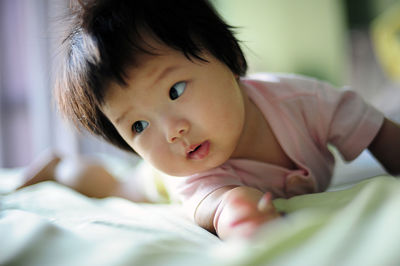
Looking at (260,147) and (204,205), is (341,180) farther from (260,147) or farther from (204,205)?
(204,205)

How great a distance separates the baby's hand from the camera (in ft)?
1.54

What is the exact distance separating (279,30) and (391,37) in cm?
85

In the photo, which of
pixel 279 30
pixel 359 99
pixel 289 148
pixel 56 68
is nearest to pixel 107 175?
pixel 56 68

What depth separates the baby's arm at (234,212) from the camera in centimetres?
47

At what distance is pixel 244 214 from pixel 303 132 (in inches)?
14.0

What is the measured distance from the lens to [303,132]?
80 cm

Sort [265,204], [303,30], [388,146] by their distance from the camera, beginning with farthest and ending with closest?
1. [303,30]
2. [388,146]
3. [265,204]

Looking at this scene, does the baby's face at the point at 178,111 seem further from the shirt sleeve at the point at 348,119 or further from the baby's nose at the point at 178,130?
the shirt sleeve at the point at 348,119

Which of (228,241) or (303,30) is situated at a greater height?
(228,241)

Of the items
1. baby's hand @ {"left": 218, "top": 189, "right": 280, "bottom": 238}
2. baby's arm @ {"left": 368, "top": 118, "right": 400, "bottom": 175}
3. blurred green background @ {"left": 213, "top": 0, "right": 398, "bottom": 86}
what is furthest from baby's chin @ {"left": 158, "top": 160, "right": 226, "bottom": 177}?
blurred green background @ {"left": 213, "top": 0, "right": 398, "bottom": 86}

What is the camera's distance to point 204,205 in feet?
2.08

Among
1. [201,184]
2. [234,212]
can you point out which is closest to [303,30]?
[201,184]

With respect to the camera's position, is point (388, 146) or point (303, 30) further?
point (303, 30)

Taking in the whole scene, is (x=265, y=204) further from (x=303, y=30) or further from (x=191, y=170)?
(x=303, y=30)
